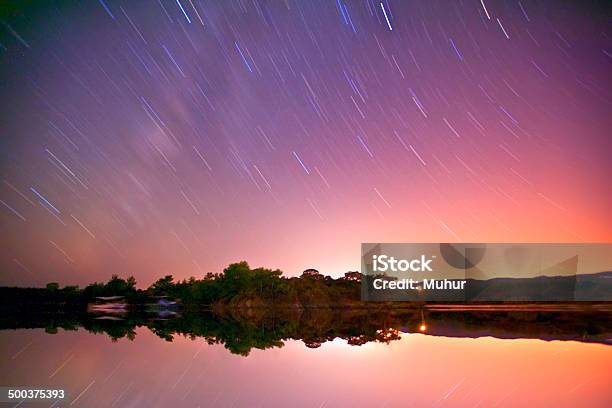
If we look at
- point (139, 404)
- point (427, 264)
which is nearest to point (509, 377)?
point (139, 404)

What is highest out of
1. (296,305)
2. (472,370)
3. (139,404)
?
(296,305)

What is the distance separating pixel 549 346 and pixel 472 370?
3254mm

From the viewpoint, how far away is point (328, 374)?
7520 mm

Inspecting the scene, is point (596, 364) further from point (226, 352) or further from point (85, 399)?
point (85, 399)

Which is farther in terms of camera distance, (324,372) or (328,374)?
(324,372)

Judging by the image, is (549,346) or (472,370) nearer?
(472,370)

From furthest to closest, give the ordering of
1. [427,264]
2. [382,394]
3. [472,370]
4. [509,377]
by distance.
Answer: [427,264], [472,370], [509,377], [382,394]

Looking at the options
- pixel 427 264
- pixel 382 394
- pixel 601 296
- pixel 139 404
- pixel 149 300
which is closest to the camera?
pixel 139 404

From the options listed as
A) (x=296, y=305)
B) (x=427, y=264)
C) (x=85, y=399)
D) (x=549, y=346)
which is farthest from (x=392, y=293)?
(x=85, y=399)

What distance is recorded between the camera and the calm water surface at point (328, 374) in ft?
19.4

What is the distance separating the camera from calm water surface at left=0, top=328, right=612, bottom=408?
5.91 meters

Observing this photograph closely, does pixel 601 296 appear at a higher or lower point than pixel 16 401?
higher

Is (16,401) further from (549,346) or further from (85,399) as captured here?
(549,346)

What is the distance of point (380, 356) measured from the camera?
30.0 ft
